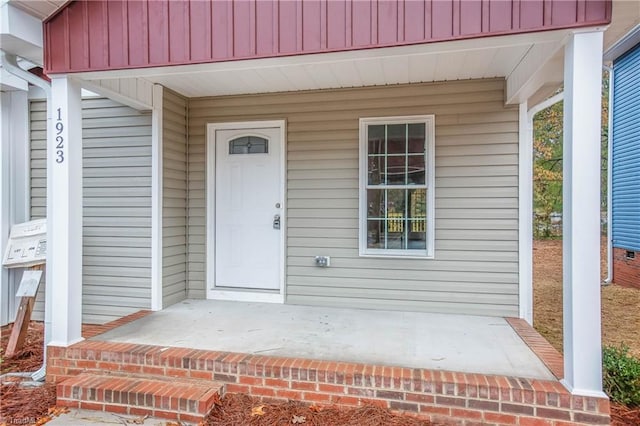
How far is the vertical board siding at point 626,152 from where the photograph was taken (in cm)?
626

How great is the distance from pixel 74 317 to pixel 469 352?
10.2ft

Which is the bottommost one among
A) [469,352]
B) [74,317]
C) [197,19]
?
[469,352]

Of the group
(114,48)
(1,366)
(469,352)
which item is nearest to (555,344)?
(469,352)

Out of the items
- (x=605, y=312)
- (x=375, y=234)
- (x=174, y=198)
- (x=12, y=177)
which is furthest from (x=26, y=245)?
(x=605, y=312)

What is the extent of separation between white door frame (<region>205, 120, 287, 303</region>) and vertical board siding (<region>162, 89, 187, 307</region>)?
0.28 metres

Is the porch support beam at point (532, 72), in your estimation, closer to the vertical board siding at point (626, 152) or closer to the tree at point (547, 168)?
the vertical board siding at point (626, 152)

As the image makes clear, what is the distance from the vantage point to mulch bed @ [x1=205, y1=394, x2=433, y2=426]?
2404 mm

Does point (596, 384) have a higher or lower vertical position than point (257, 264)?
lower

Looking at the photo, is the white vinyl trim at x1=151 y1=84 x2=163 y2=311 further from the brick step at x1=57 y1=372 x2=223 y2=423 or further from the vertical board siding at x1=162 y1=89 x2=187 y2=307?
the brick step at x1=57 y1=372 x2=223 y2=423

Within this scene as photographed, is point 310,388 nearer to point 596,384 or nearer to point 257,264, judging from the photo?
point 596,384

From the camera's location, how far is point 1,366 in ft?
11.2

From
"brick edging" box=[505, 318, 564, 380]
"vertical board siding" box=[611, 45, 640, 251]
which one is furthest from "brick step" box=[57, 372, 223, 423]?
"vertical board siding" box=[611, 45, 640, 251]

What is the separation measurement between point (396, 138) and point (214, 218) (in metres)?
2.29

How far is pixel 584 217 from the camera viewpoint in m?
2.34
